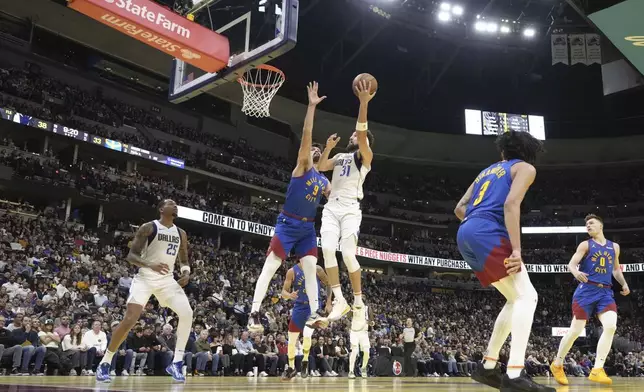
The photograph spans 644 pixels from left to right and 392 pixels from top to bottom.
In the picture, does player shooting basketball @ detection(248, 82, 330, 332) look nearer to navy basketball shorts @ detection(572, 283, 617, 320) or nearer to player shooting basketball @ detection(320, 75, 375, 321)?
player shooting basketball @ detection(320, 75, 375, 321)

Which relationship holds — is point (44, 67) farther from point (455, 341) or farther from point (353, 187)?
point (353, 187)

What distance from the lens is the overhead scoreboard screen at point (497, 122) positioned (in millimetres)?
37156

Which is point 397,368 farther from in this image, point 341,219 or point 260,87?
point 341,219

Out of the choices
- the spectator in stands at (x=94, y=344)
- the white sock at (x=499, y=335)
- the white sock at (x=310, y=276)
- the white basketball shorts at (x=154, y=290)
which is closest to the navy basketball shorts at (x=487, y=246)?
the white sock at (x=499, y=335)

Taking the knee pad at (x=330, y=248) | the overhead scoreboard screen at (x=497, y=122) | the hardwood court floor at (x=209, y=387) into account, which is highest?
the overhead scoreboard screen at (x=497, y=122)

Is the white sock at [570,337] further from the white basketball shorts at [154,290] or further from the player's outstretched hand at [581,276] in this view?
the white basketball shorts at [154,290]

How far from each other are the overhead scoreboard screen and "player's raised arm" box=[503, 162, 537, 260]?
34.0 m

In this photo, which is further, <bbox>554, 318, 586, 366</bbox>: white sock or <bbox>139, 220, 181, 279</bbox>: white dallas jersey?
<bbox>554, 318, 586, 366</bbox>: white sock

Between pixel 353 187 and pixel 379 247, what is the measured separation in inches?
1168

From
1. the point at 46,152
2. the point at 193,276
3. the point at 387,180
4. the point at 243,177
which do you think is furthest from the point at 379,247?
the point at 46,152

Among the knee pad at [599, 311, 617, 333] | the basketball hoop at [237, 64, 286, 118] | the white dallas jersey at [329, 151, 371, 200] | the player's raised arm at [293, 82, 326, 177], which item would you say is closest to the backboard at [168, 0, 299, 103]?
the basketball hoop at [237, 64, 286, 118]

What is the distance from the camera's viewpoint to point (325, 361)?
15.3 m

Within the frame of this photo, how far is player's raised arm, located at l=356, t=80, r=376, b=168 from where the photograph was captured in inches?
231

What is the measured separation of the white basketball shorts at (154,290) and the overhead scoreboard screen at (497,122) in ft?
108
